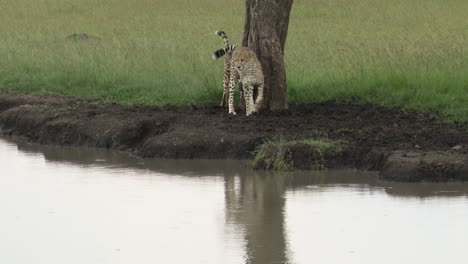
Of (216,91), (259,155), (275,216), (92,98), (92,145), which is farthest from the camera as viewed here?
(92,98)

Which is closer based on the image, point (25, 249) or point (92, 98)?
Result: point (25, 249)

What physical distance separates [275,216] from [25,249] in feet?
7.35

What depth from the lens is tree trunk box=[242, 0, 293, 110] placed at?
13.1 metres

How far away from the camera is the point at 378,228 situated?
836cm

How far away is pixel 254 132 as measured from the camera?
11.8 metres

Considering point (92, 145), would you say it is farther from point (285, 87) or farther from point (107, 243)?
point (107, 243)

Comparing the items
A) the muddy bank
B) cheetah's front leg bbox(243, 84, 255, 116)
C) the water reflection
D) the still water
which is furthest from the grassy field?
the still water

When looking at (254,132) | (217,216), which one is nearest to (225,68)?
(254,132)

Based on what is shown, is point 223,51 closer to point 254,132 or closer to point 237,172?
point 254,132

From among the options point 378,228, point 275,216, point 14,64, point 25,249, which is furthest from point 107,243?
point 14,64

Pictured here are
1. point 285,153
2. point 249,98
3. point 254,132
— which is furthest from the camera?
point 249,98

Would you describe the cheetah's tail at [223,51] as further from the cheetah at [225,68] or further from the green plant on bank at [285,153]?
the green plant on bank at [285,153]

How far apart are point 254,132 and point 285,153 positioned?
985 millimetres

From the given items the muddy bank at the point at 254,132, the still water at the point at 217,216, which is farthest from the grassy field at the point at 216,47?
the still water at the point at 217,216
